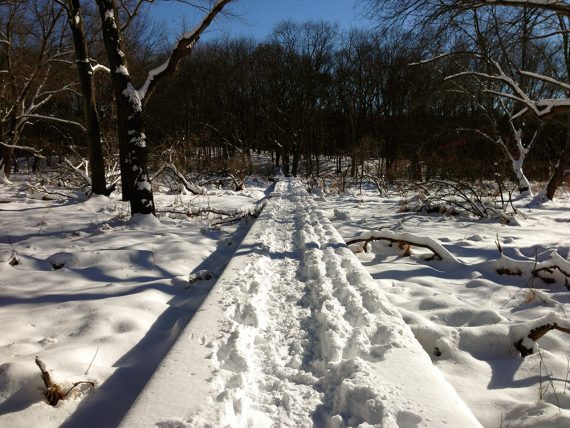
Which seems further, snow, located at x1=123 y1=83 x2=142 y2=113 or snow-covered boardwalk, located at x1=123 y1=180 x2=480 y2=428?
snow, located at x1=123 y1=83 x2=142 y2=113

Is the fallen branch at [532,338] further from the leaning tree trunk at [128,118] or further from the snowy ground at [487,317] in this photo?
the leaning tree trunk at [128,118]

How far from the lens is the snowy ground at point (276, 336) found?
1690mm

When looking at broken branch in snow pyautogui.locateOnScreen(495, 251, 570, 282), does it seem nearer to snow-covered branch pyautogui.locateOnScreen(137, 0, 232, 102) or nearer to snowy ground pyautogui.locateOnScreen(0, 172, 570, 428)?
snowy ground pyautogui.locateOnScreen(0, 172, 570, 428)

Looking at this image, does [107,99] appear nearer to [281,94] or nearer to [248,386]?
[248,386]

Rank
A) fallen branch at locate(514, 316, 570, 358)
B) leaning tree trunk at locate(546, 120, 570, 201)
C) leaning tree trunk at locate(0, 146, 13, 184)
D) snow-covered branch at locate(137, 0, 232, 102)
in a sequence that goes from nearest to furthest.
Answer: fallen branch at locate(514, 316, 570, 358) → snow-covered branch at locate(137, 0, 232, 102) → leaning tree trunk at locate(546, 120, 570, 201) → leaning tree trunk at locate(0, 146, 13, 184)

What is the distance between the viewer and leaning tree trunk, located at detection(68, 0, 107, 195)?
8.01 meters

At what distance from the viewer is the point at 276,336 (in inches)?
95.4

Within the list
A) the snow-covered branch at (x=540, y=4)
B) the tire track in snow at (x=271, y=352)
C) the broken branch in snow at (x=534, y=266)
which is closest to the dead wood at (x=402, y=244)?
the broken branch in snow at (x=534, y=266)

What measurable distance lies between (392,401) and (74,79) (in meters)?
15.4

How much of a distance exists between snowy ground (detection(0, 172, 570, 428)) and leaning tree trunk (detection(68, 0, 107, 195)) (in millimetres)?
3882

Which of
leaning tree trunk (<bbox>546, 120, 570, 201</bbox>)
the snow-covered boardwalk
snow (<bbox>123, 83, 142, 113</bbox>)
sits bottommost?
the snow-covered boardwalk

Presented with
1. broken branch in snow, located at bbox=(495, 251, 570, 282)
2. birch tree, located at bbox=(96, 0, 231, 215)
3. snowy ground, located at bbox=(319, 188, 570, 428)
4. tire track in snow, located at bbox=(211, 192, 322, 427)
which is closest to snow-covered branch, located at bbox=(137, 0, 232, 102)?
birch tree, located at bbox=(96, 0, 231, 215)

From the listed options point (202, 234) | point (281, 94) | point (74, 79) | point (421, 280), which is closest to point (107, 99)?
point (74, 79)

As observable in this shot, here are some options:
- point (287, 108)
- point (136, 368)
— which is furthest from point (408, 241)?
point (287, 108)
